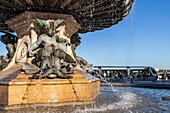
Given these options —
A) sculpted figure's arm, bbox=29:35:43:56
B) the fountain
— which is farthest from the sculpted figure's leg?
sculpted figure's arm, bbox=29:35:43:56

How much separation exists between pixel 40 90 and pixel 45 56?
0.86 m

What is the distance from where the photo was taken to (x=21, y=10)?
25.0 feet

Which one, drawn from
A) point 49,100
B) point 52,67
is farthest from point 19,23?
point 49,100

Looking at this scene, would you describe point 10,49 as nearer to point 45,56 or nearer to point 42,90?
point 45,56

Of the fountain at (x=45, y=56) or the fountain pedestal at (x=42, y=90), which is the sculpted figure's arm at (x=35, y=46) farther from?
the fountain pedestal at (x=42, y=90)

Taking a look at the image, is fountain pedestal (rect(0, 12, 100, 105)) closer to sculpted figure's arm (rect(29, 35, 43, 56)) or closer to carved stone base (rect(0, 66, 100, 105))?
carved stone base (rect(0, 66, 100, 105))

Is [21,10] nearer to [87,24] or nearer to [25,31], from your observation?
[25,31]

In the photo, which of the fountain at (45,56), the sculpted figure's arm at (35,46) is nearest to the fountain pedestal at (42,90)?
the fountain at (45,56)

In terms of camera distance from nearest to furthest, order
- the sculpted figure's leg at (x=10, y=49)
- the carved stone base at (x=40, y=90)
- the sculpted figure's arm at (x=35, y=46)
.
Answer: the carved stone base at (x=40, y=90)
the sculpted figure's arm at (x=35, y=46)
the sculpted figure's leg at (x=10, y=49)

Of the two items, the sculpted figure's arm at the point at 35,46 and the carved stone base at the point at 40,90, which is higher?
the sculpted figure's arm at the point at 35,46

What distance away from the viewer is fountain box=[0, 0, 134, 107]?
5982 millimetres

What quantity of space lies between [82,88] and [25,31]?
2696 millimetres

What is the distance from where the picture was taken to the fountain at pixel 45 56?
19.6ft

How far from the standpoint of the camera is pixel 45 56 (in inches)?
248
